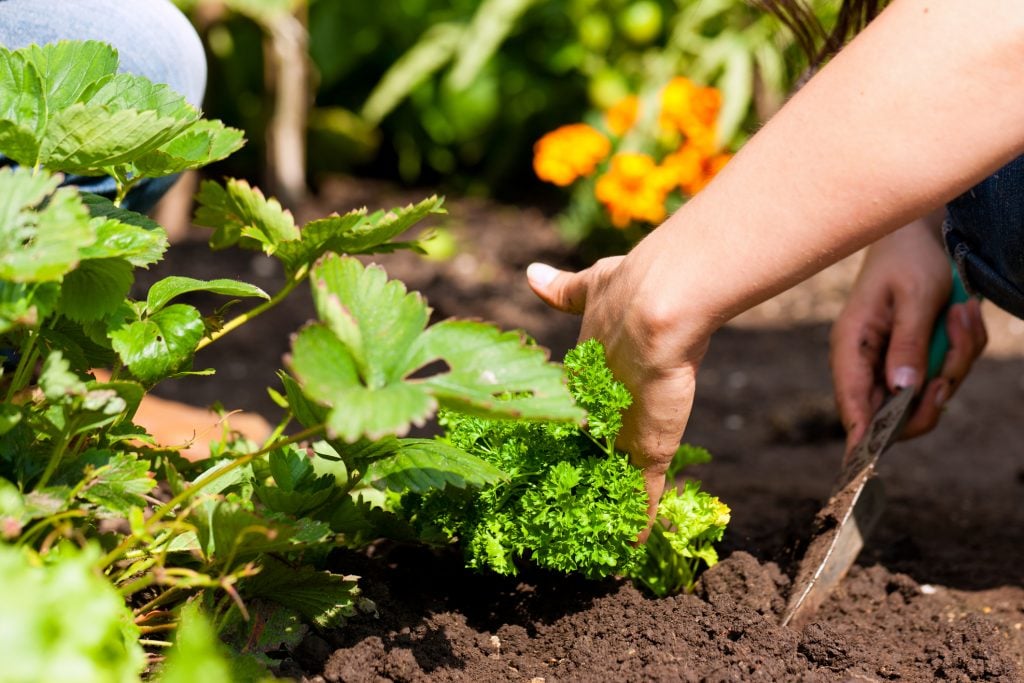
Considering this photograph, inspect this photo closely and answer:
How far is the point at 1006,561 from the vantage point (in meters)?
1.98

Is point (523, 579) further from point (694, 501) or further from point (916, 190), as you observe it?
point (916, 190)

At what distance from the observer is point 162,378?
121cm

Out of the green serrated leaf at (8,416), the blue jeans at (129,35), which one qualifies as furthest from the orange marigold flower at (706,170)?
the green serrated leaf at (8,416)

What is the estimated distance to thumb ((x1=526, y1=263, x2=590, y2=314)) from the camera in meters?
1.40

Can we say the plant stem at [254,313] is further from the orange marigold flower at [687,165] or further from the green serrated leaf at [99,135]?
the orange marigold flower at [687,165]

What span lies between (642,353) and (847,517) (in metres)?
0.66

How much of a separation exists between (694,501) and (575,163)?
9.91 ft

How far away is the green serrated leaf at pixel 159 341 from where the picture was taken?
1164mm

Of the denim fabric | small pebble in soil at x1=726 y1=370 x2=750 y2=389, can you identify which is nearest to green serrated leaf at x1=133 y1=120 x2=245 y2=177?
the denim fabric

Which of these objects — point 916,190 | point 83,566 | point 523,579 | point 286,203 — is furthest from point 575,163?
point 83,566

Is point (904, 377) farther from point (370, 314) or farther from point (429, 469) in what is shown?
point (370, 314)

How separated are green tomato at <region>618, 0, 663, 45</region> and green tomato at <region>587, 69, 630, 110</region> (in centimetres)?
20

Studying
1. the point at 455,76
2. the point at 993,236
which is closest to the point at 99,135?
the point at 993,236

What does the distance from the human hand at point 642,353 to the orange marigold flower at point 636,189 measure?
2.69 metres
